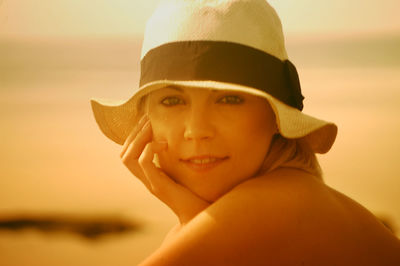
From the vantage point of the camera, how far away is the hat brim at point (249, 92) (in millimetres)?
756

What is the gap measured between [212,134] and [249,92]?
134mm

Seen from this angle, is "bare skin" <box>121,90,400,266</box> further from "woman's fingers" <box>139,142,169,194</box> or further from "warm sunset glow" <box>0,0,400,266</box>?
"warm sunset glow" <box>0,0,400,266</box>

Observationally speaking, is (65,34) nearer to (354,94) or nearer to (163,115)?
(163,115)

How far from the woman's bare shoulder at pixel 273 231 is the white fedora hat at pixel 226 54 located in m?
0.16

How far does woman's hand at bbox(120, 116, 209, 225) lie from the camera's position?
875 millimetres

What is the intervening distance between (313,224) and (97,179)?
1.80m

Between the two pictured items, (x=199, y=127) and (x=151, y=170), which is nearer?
(x=199, y=127)

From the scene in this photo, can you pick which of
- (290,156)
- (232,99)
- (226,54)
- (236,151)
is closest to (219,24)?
(226,54)

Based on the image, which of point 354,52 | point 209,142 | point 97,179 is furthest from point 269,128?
point 354,52

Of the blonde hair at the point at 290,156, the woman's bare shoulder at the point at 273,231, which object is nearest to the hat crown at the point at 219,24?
the blonde hair at the point at 290,156

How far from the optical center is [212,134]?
0.79m

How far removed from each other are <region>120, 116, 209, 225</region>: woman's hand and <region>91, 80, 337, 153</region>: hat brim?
0.11 m

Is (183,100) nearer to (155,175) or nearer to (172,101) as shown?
(172,101)

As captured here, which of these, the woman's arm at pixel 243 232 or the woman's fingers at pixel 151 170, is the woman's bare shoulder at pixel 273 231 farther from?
the woman's fingers at pixel 151 170
